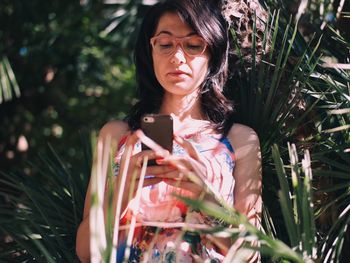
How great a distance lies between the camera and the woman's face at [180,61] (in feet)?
5.17

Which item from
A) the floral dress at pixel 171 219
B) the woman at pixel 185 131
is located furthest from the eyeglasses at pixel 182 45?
the floral dress at pixel 171 219

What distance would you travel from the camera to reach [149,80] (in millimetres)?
1762

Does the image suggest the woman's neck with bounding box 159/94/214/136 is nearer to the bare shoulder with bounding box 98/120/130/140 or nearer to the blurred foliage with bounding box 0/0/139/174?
the bare shoulder with bounding box 98/120/130/140

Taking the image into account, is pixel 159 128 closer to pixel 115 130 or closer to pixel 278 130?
pixel 115 130

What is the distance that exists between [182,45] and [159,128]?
28 cm

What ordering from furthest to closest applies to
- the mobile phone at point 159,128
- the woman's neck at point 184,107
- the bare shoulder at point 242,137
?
the woman's neck at point 184,107 < the bare shoulder at point 242,137 < the mobile phone at point 159,128

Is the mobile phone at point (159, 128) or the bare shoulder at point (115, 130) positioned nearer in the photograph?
the mobile phone at point (159, 128)

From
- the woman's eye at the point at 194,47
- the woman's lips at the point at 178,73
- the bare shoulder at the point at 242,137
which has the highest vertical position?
the woman's eye at the point at 194,47

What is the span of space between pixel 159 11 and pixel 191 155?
1.58 ft

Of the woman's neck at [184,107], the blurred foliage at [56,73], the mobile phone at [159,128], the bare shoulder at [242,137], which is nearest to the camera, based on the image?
the mobile phone at [159,128]

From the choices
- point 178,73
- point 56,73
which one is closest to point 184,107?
point 178,73

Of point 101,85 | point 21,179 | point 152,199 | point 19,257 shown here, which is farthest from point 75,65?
point 152,199

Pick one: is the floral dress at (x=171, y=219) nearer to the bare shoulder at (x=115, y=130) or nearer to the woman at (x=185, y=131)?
the woman at (x=185, y=131)

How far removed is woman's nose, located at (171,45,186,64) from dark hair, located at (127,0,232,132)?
0.22 ft
